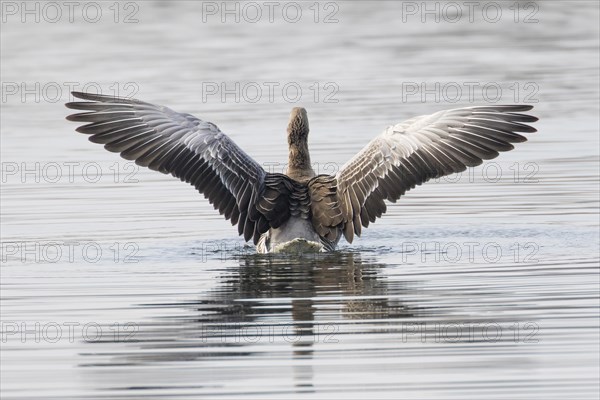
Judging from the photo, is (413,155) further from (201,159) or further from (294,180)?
(201,159)

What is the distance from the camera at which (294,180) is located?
1692cm

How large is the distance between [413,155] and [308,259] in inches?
66.1

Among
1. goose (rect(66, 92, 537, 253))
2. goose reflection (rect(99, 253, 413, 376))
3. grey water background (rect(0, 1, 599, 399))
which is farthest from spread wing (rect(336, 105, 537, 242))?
goose reflection (rect(99, 253, 413, 376))

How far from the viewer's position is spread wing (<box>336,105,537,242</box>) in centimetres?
1616

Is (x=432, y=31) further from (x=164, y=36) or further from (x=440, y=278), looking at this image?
(x=440, y=278)

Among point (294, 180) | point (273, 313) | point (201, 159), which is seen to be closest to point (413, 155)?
point (294, 180)

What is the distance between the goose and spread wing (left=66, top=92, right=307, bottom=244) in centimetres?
1

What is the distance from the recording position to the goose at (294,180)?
16.2 metres

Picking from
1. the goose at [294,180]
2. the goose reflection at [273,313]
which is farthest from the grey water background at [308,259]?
the goose at [294,180]

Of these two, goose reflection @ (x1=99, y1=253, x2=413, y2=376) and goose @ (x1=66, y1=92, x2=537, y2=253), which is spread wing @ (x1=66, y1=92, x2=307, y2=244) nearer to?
goose @ (x1=66, y1=92, x2=537, y2=253)

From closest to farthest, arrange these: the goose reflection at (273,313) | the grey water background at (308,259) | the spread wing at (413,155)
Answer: the grey water background at (308,259), the goose reflection at (273,313), the spread wing at (413,155)

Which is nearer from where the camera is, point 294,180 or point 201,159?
point 201,159

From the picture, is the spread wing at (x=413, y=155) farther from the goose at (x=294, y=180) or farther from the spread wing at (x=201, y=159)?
the spread wing at (x=201, y=159)

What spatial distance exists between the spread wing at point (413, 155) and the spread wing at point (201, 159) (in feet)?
2.11
